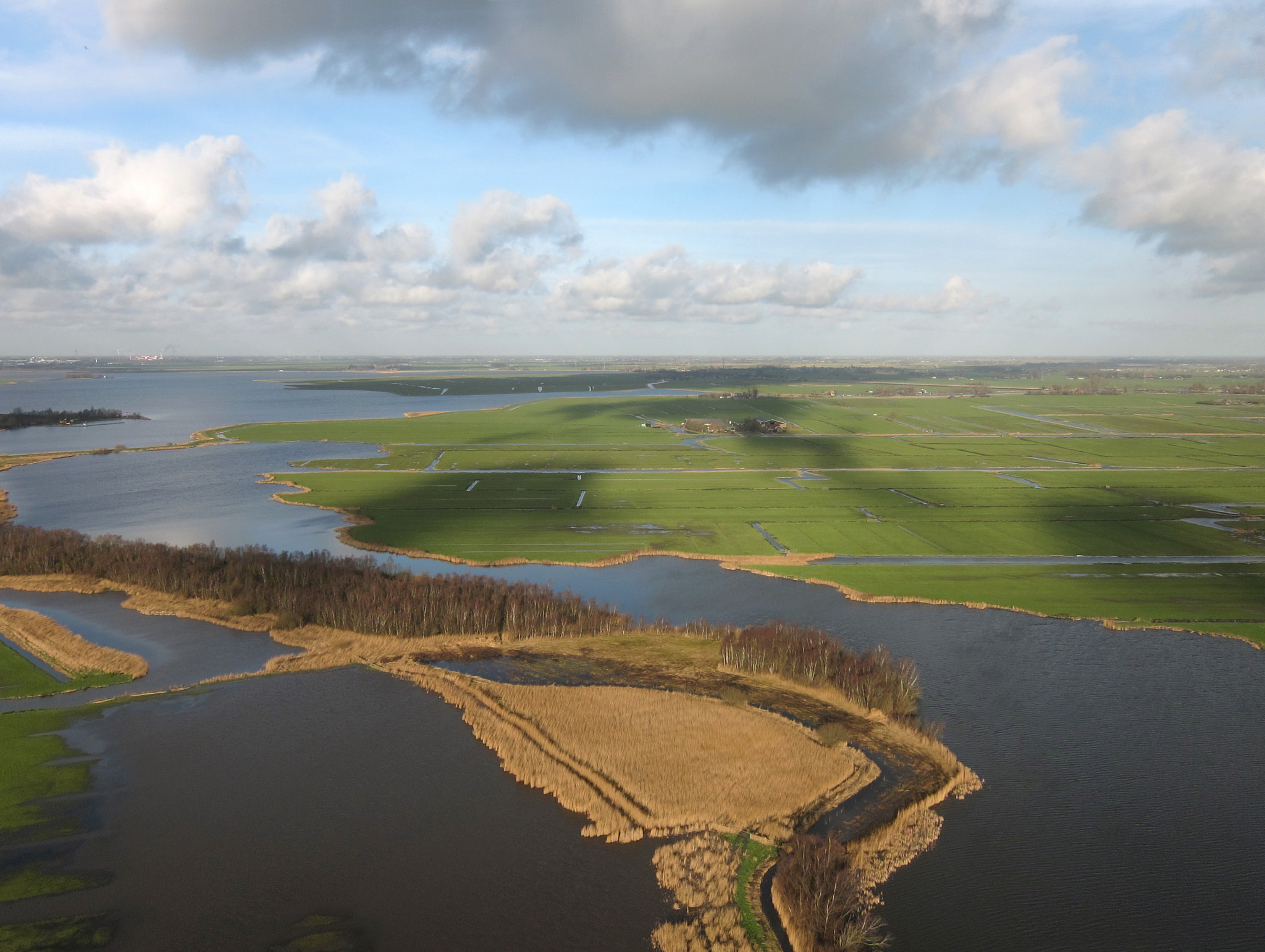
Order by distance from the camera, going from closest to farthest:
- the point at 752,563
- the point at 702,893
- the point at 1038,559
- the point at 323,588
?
the point at 702,893, the point at 323,588, the point at 752,563, the point at 1038,559

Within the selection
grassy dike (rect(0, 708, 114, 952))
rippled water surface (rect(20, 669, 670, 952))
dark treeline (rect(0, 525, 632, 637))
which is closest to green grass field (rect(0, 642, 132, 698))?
grassy dike (rect(0, 708, 114, 952))

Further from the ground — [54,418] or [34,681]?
[54,418]

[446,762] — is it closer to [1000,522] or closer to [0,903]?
[0,903]

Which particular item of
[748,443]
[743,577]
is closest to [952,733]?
[743,577]

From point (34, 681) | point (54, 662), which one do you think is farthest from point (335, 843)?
point (54, 662)

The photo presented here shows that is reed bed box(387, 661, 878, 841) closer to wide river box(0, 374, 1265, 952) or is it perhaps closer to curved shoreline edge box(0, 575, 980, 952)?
curved shoreline edge box(0, 575, 980, 952)

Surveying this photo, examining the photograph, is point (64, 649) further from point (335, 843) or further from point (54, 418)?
point (54, 418)

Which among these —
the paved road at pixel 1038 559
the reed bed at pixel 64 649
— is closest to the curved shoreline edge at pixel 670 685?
the reed bed at pixel 64 649
